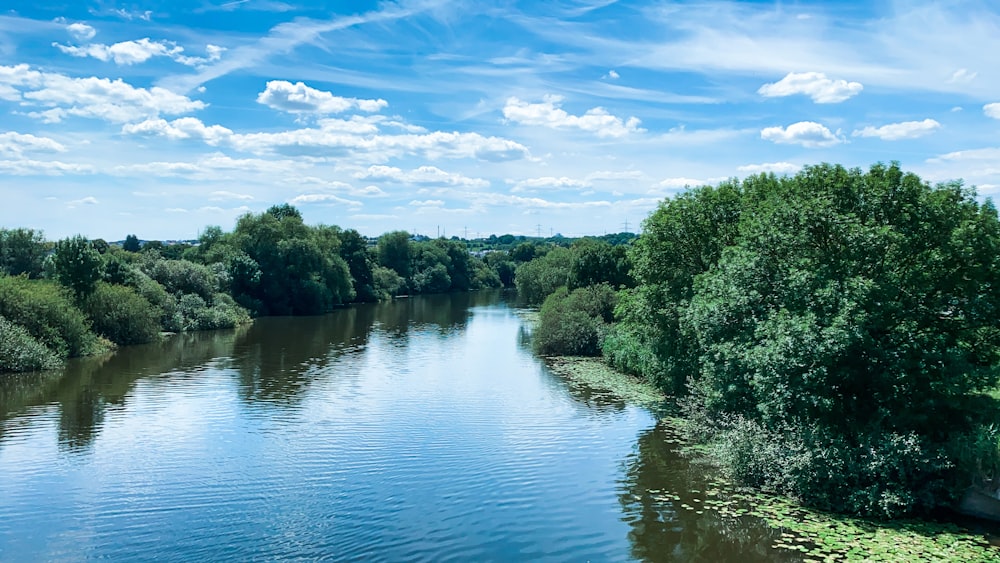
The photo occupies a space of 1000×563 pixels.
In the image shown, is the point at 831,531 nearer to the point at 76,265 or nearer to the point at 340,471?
the point at 340,471

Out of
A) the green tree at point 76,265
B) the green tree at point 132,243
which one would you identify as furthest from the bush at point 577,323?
the green tree at point 132,243

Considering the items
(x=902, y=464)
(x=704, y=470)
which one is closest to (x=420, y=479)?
(x=704, y=470)

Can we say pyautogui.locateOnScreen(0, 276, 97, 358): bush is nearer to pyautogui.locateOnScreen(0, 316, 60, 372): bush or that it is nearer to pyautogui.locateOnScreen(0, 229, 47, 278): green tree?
pyautogui.locateOnScreen(0, 316, 60, 372): bush

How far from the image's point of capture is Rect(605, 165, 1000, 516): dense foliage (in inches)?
661

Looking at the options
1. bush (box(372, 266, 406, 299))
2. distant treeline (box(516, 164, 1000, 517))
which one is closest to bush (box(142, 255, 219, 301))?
bush (box(372, 266, 406, 299))

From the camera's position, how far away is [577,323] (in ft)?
147

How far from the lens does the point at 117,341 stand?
1900 inches

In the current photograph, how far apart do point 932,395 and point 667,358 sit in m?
11.4

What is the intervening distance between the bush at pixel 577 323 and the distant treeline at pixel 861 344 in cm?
2278

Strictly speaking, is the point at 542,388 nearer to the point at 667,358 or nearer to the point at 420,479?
the point at 667,358

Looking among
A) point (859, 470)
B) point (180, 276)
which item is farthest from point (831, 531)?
point (180, 276)

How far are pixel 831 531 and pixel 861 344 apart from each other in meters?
4.59

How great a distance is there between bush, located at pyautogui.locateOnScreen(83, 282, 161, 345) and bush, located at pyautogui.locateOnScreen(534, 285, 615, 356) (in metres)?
27.7

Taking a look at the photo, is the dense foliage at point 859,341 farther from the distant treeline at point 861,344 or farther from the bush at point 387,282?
the bush at point 387,282
